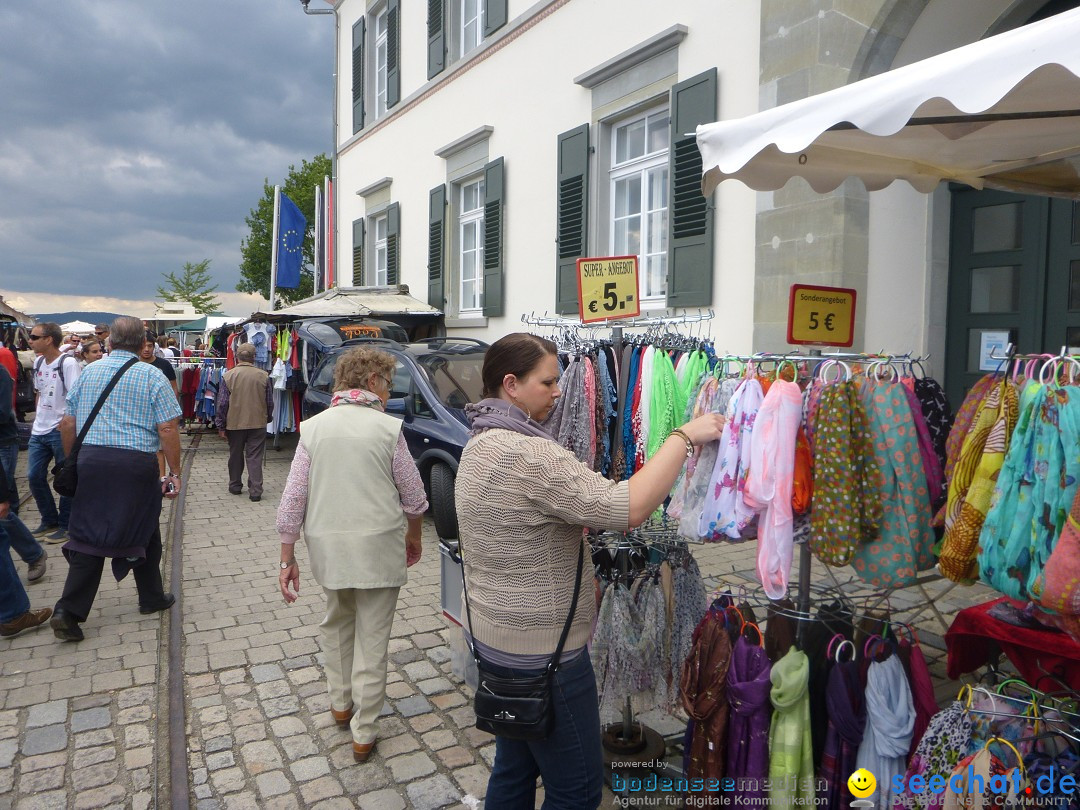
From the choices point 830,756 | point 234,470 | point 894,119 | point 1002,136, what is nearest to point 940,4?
point 1002,136

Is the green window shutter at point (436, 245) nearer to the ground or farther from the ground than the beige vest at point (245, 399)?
farther from the ground

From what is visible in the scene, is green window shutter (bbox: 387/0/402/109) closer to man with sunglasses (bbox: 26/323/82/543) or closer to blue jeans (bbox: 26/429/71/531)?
man with sunglasses (bbox: 26/323/82/543)

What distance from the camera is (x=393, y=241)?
14578 millimetres

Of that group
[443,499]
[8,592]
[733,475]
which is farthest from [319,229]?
[733,475]

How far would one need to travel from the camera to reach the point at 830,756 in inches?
101

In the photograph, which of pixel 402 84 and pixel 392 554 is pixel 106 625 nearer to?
pixel 392 554

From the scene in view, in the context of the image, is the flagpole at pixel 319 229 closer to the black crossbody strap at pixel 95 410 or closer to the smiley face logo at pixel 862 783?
the black crossbody strap at pixel 95 410

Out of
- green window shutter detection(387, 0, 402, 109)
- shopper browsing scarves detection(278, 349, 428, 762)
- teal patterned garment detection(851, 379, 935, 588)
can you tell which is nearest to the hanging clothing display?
teal patterned garment detection(851, 379, 935, 588)

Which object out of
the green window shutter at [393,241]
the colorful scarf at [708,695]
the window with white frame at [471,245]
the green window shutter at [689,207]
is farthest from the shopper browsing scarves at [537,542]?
the green window shutter at [393,241]

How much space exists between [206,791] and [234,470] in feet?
21.3

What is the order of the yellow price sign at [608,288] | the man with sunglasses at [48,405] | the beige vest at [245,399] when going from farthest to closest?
the beige vest at [245,399], the man with sunglasses at [48,405], the yellow price sign at [608,288]

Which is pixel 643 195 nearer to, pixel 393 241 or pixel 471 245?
pixel 471 245

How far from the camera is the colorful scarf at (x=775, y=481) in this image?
2598 millimetres

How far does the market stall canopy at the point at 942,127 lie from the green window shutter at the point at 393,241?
37.4ft
